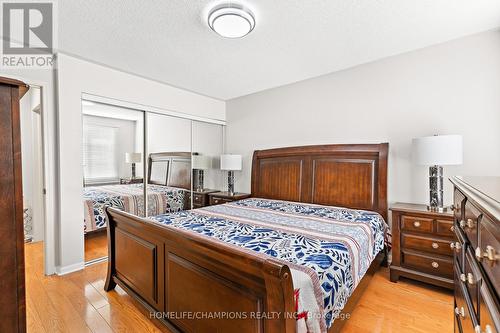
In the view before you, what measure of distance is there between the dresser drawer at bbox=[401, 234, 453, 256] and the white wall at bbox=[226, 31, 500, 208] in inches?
21.6

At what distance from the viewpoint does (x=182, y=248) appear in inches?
60.5

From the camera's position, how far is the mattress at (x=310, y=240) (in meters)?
1.26

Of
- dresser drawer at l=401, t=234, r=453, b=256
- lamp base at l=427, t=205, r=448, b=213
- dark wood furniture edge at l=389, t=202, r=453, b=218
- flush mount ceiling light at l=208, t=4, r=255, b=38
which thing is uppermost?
flush mount ceiling light at l=208, t=4, r=255, b=38

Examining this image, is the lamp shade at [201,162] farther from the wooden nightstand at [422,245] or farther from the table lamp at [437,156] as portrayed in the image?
the table lamp at [437,156]

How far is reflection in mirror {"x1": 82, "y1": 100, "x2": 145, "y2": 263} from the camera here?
2.90 meters

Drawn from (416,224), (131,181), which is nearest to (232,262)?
(416,224)

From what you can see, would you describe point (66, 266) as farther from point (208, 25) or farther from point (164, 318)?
point (208, 25)

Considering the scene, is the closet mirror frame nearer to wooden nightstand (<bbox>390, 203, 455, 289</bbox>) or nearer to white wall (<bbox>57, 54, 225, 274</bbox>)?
white wall (<bbox>57, 54, 225, 274</bbox>)

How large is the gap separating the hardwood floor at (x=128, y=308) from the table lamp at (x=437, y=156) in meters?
0.86

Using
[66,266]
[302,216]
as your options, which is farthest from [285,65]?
[66,266]

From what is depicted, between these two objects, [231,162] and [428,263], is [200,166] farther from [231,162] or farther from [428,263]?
[428,263]

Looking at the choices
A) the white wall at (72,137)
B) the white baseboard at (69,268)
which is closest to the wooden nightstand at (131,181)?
the white wall at (72,137)

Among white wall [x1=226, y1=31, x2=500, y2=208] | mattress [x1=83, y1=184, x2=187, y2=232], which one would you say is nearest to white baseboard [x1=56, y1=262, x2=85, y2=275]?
mattress [x1=83, y1=184, x2=187, y2=232]

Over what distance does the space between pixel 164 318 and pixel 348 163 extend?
2.55 metres
